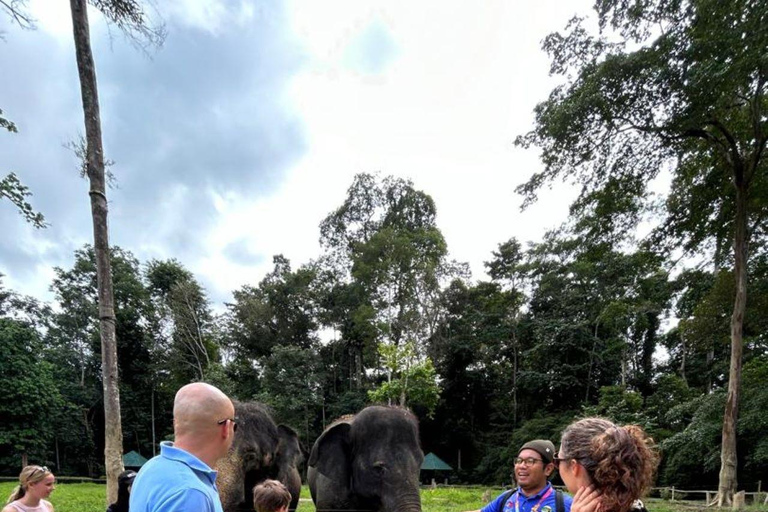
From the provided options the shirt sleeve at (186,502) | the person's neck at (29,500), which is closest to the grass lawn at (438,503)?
the person's neck at (29,500)

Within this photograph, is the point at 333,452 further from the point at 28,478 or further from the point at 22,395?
the point at 22,395

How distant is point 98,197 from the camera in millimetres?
5184

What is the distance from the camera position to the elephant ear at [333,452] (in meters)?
4.77

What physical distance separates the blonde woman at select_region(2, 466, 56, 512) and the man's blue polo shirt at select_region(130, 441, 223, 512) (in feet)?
9.56

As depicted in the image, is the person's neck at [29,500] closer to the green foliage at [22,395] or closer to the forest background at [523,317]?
the forest background at [523,317]

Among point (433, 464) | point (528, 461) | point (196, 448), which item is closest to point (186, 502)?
point (196, 448)

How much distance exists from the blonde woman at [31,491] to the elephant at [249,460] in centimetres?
126

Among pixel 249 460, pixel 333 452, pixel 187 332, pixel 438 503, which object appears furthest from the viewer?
pixel 187 332

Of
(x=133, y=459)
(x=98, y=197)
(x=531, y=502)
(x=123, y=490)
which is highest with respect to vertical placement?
(x=98, y=197)

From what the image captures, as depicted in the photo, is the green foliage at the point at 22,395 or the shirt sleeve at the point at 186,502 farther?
the green foliage at the point at 22,395

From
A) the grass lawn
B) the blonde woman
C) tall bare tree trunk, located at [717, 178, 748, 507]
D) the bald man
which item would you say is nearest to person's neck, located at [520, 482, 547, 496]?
the bald man

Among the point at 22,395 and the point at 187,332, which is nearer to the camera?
the point at 22,395

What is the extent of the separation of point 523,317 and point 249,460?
29.0m

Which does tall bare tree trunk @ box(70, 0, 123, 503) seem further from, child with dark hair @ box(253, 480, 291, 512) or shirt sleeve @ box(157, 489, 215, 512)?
shirt sleeve @ box(157, 489, 215, 512)
